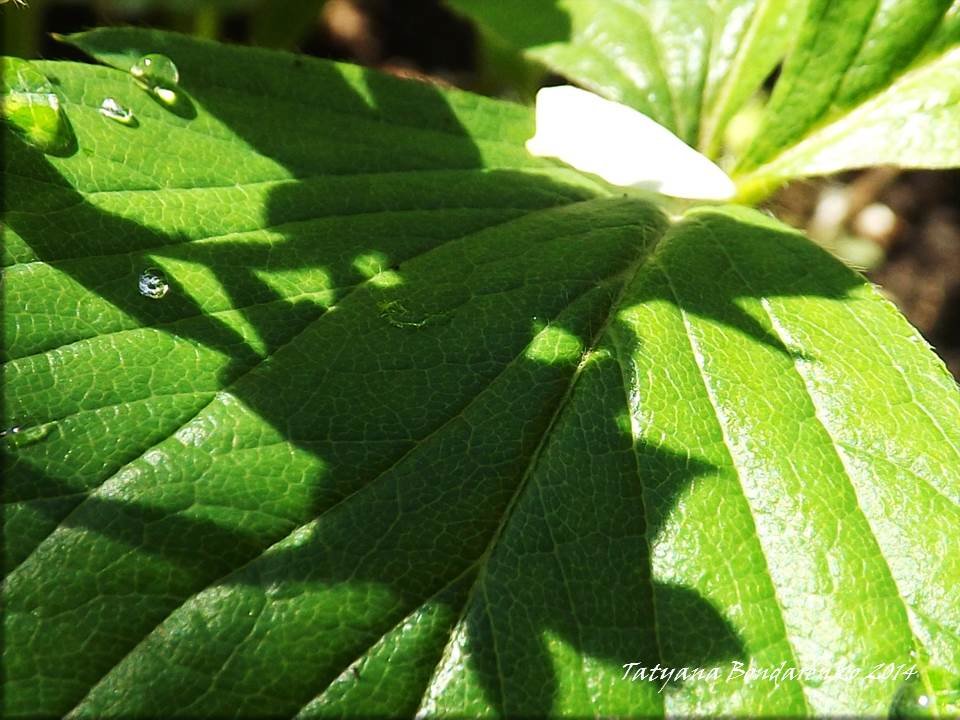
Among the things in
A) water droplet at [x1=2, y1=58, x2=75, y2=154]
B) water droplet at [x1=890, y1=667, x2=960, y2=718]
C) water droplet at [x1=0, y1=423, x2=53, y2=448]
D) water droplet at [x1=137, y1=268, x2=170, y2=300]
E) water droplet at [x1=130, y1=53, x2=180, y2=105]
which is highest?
water droplet at [x1=130, y1=53, x2=180, y2=105]

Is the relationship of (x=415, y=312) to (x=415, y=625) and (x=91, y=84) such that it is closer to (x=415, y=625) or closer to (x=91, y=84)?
(x=415, y=625)

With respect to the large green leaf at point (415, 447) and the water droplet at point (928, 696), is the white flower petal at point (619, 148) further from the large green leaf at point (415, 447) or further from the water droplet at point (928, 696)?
the water droplet at point (928, 696)

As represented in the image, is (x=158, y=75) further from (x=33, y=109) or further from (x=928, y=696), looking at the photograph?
(x=928, y=696)

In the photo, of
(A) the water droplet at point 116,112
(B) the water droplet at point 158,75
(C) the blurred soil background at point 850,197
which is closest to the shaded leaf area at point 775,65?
(B) the water droplet at point 158,75

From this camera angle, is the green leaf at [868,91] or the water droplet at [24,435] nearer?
the water droplet at [24,435]

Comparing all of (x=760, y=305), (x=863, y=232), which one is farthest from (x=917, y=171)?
(x=760, y=305)

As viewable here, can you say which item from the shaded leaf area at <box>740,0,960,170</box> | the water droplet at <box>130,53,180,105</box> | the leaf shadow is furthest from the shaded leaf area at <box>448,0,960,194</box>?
the water droplet at <box>130,53,180,105</box>

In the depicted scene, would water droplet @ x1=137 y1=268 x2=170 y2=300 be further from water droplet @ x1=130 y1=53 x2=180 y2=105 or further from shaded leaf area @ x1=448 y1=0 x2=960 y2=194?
shaded leaf area @ x1=448 y1=0 x2=960 y2=194

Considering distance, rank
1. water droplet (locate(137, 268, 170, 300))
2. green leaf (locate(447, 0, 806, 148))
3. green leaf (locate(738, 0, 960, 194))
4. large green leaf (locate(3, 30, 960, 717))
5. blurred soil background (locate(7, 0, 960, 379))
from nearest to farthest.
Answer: large green leaf (locate(3, 30, 960, 717)) → water droplet (locate(137, 268, 170, 300)) → green leaf (locate(738, 0, 960, 194)) → green leaf (locate(447, 0, 806, 148)) → blurred soil background (locate(7, 0, 960, 379))
